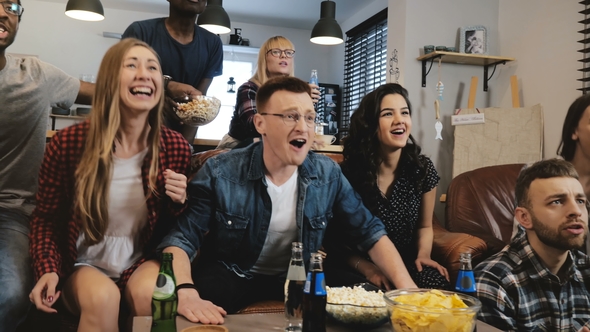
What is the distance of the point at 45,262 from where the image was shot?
1.59m

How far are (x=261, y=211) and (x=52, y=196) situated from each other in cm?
70

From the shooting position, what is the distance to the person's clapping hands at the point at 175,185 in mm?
1688

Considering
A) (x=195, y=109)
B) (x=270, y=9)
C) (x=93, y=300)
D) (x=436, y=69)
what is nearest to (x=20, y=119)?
(x=195, y=109)

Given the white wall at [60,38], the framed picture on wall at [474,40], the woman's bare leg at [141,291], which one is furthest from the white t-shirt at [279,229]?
the white wall at [60,38]

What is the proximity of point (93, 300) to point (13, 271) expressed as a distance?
1.10 ft

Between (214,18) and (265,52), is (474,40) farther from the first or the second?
(214,18)

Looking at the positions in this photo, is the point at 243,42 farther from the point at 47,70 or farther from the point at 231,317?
the point at 231,317

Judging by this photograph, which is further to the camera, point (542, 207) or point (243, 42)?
point (243, 42)

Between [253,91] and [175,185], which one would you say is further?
[253,91]

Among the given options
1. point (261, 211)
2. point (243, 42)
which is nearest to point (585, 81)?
point (261, 211)

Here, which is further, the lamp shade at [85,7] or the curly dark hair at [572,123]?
the lamp shade at [85,7]

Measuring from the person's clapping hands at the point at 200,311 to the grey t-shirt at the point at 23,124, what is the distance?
961 millimetres

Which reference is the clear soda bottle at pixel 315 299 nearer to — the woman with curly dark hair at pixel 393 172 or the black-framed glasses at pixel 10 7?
the woman with curly dark hair at pixel 393 172

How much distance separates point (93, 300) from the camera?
1.52 meters
